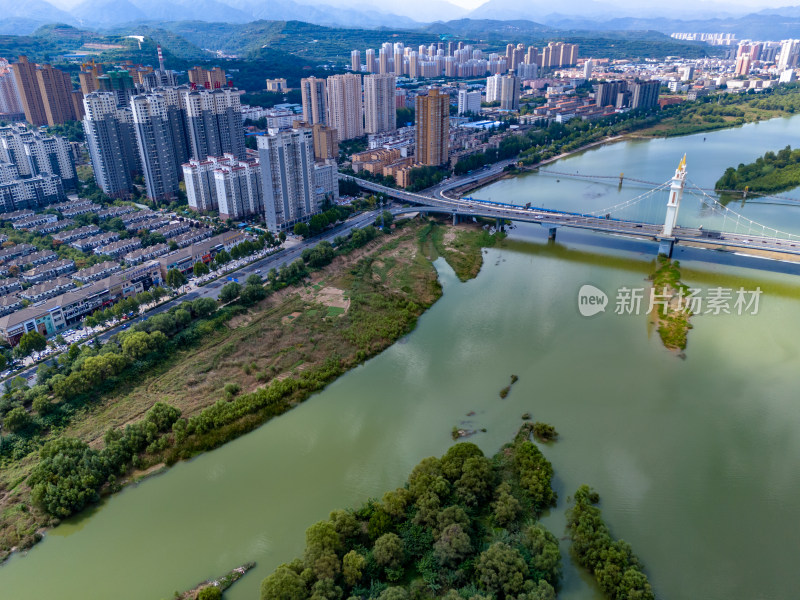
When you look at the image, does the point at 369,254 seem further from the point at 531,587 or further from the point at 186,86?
the point at 186,86

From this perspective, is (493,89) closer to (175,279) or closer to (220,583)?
(175,279)

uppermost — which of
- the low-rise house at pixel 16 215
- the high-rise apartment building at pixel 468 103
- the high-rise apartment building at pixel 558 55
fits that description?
the high-rise apartment building at pixel 558 55

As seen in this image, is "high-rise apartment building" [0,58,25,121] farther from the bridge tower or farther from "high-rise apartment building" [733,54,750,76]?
"high-rise apartment building" [733,54,750,76]

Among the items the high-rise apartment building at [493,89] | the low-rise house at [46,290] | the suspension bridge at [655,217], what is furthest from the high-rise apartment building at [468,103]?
the low-rise house at [46,290]

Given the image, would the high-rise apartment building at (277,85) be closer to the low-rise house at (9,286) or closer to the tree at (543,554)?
the low-rise house at (9,286)

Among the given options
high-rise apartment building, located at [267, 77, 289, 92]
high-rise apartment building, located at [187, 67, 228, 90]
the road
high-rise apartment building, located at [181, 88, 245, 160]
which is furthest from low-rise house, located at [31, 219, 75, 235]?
high-rise apartment building, located at [267, 77, 289, 92]

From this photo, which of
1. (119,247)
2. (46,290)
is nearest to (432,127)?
(119,247)
